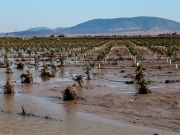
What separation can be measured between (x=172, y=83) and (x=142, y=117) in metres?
6.84

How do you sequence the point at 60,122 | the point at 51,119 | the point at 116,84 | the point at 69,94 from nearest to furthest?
the point at 60,122, the point at 51,119, the point at 69,94, the point at 116,84

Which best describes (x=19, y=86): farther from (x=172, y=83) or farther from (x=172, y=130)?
(x=172, y=130)

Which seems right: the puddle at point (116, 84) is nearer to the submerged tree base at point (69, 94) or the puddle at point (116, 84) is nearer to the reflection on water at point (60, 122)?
the submerged tree base at point (69, 94)

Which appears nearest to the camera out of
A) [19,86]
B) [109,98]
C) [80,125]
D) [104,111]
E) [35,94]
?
[80,125]

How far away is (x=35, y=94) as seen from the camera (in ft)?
47.2

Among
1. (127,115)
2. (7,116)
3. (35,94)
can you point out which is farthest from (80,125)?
(35,94)

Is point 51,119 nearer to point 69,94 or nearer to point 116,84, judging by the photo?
point 69,94

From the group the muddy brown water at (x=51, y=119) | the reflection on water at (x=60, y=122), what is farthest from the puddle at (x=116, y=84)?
the reflection on water at (x=60, y=122)

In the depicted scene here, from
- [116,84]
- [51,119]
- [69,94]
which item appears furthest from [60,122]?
[116,84]

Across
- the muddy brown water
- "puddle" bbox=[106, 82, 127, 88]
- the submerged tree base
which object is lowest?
"puddle" bbox=[106, 82, 127, 88]

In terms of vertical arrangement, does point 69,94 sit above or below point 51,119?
above

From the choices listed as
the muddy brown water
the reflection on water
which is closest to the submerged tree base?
the muddy brown water

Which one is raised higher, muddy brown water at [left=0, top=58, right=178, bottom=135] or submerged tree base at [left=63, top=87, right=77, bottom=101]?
submerged tree base at [left=63, top=87, right=77, bottom=101]

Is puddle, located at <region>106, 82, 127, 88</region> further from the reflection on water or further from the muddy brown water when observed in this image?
the reflection on water
